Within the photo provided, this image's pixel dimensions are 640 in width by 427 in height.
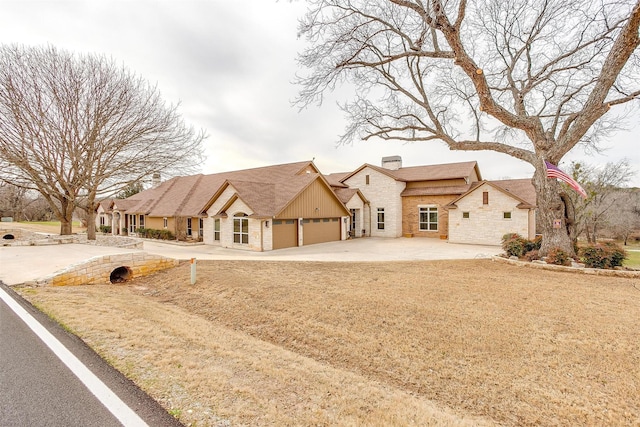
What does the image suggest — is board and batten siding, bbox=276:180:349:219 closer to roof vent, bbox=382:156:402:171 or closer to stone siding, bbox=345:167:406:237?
stone siding, bbox=345:167:406:237

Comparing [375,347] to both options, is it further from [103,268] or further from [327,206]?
[327,206]

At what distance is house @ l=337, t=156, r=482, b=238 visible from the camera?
887 inches

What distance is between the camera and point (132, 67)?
17.1m

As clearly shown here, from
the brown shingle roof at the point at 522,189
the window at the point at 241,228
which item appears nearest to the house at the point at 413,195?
the brown shingle roof at the point at 522,189

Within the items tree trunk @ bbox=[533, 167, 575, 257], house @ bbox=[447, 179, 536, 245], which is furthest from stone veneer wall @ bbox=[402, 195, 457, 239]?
tree trunk @ bbox=[533, 167, 575, 257]

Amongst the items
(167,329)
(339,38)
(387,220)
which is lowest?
(167,329)

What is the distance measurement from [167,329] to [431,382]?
4.61 meters

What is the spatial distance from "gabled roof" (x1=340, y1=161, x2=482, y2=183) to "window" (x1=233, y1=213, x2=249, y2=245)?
37.5ft

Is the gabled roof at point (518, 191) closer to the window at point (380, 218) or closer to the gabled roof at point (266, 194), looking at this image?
the window at point (380, 218)

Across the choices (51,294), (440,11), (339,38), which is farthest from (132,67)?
(440,11)

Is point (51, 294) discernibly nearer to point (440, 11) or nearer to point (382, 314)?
point (382, 314)

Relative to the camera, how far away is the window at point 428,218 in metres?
22.9

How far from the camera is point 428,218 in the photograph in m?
23.2

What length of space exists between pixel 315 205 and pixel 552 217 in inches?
508
